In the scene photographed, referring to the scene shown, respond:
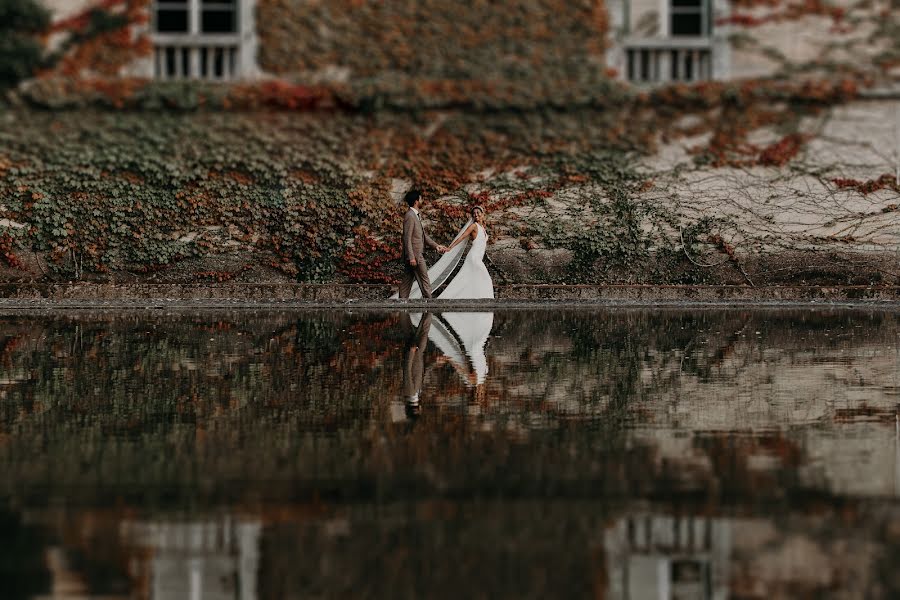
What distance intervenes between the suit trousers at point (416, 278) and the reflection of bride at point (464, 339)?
128 cm

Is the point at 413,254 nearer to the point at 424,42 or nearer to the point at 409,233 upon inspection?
the point at 409,233

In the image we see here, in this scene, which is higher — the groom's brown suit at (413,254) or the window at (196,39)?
the window at (196,39)

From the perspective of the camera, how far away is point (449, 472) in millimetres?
6500

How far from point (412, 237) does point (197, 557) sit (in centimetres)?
1304

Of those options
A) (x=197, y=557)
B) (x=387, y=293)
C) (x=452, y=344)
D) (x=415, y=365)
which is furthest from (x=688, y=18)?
(x=197, y=557)

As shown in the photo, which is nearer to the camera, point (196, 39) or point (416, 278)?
point (416, 278)

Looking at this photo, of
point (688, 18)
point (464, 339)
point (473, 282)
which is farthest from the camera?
point (688, 18)

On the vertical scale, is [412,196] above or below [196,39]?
below

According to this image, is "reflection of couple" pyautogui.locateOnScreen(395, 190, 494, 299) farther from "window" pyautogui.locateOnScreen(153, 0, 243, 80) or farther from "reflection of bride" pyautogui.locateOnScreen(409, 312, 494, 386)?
"window" pyautogui.locateOnScreen(153, 0, 243, 80)

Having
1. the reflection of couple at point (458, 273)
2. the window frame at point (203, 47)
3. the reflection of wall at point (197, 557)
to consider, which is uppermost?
the window frame at point (203, 47)

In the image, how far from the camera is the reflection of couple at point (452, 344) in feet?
32.9

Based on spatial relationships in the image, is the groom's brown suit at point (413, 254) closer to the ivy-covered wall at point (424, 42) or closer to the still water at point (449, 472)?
the ivy-covered wall at point (424, 42)

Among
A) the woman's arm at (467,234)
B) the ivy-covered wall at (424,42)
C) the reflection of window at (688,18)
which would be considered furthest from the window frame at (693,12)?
the woman's arm at (467,234)

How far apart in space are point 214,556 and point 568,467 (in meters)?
2.04
